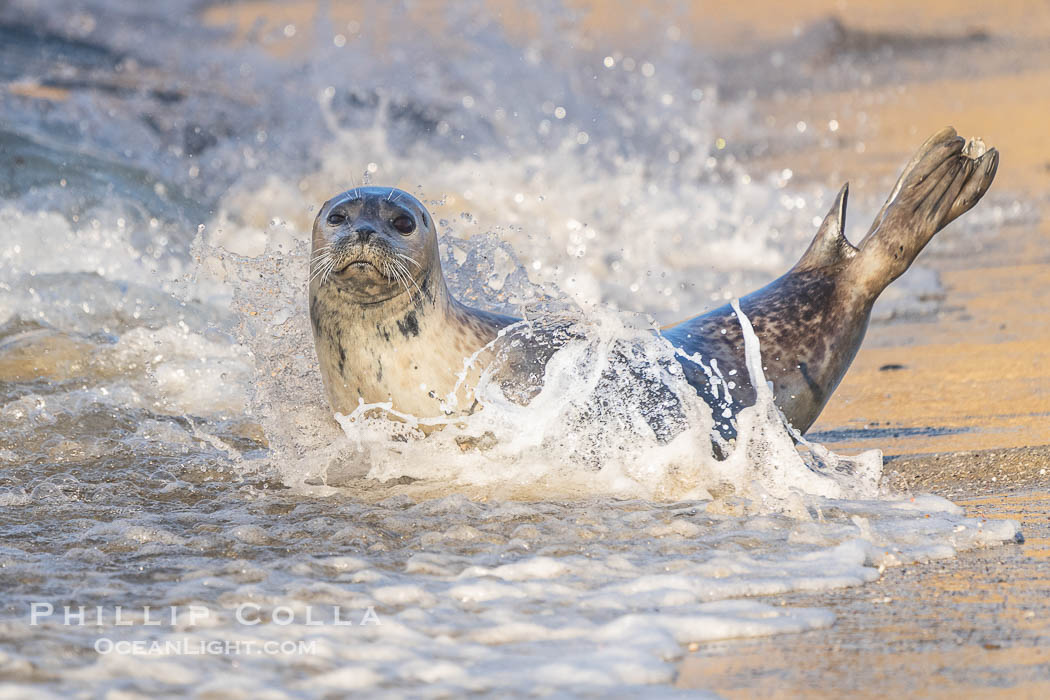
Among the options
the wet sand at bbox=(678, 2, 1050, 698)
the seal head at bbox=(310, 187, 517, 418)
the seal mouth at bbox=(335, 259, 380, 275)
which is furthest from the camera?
the seal head at bbox=(310, 187, 517, 418)

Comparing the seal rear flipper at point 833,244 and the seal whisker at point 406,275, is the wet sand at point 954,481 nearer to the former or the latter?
the seal rear flipper at point 833,244

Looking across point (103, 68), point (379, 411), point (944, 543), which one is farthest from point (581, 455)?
point (103, 68)

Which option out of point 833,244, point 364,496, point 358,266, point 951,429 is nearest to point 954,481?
point 951,429

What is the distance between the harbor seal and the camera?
166 inches

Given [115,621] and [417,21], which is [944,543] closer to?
[115,621]

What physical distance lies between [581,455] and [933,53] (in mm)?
17462

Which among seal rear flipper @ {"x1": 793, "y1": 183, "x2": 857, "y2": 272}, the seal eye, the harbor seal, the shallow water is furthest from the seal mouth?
seal rear flipper @ {"x1": 793, "y1": 183, "x2": 857, "y2": 272}

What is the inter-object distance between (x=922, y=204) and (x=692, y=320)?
3.03ft

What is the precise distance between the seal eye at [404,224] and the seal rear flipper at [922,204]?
1.62m

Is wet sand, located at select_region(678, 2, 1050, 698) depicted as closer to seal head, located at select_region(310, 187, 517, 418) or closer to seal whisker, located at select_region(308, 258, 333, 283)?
seal head, located at select_region(310, 187, 517, 418)

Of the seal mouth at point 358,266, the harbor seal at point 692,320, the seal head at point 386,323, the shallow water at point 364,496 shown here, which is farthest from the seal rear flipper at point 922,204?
the seal mouth at point 358,266

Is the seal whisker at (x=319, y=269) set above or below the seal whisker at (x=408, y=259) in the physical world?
above

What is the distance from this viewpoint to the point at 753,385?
445 centimetres

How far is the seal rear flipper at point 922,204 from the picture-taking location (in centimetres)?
467
